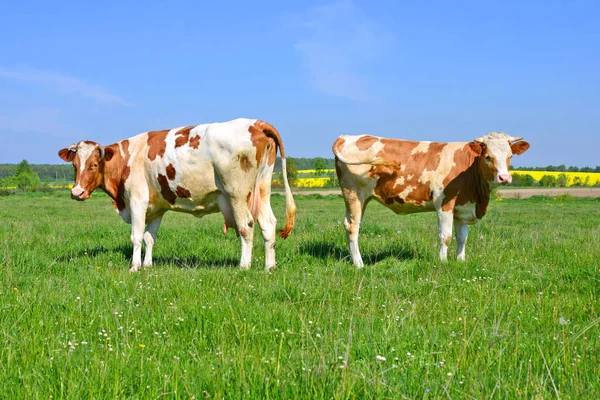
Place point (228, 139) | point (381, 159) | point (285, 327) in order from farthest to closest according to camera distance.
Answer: point (381, 159), point (228, 139), point (285, 327)

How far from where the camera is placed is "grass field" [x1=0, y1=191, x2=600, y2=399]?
3.12 metres

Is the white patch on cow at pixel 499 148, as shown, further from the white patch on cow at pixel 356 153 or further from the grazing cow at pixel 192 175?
the grazing cow at pixel 192 175

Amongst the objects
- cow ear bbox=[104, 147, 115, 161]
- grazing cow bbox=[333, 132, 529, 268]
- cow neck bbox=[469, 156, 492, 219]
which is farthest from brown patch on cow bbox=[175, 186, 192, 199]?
cow neck bbox=[469, 156, 492, 219]

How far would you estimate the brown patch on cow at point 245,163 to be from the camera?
792 centimetres

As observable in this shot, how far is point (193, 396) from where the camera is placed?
2.84 m

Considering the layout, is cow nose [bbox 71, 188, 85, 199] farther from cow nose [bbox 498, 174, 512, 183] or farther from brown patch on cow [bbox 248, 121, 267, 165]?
cow nose [bbox 498, 174, 512, 183]

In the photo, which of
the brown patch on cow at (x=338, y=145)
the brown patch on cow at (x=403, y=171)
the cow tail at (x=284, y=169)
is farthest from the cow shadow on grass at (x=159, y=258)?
the brown patch on cow at (x=403, y=171)

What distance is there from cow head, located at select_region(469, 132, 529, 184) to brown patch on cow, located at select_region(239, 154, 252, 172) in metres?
3.42

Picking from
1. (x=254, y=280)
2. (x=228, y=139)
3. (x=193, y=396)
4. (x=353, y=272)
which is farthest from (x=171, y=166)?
(x=193, y=396)

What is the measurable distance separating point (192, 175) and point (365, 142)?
9.54 feet

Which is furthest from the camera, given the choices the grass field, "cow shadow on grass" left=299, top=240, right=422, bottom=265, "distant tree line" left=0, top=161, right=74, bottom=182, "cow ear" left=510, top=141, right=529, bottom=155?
"distant tree line" left=0, top=161, right=74, bottom=182

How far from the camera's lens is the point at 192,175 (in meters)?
8.14

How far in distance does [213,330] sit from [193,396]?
1.61m

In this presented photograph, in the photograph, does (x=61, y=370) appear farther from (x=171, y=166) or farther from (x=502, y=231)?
(x=502, y=231)
